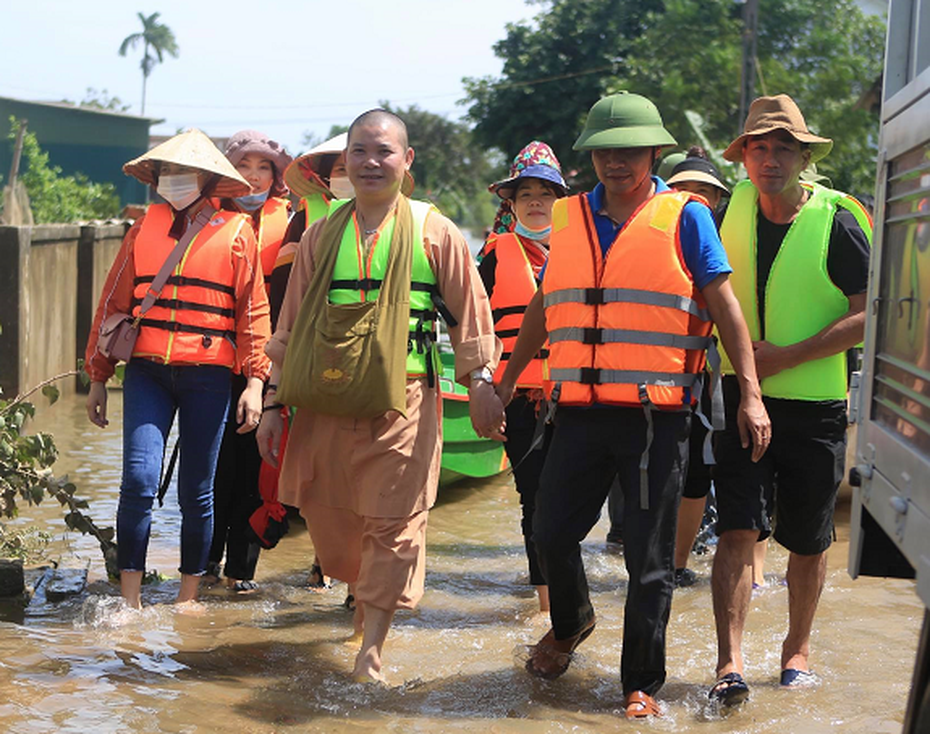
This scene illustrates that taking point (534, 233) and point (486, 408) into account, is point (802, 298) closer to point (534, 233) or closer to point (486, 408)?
point (486, 408)

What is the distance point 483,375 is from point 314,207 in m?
2.02

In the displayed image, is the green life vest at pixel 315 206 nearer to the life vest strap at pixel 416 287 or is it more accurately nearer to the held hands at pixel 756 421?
the life vest strap at pixel 416 287

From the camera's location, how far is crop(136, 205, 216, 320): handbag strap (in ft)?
19.9

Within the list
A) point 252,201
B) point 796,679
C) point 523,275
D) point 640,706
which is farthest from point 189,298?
point 796,679

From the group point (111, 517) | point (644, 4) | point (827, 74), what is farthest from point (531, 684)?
point (644, 4)

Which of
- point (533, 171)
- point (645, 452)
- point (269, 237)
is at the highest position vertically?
point (533, 171)

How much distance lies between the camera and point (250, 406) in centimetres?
620

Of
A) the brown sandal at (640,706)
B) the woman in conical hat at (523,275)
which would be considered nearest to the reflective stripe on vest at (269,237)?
the woman in conical hat at (523,275)

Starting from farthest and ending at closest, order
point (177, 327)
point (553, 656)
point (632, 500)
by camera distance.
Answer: point (177, 327) → point (553, 656) → point (632, 500)

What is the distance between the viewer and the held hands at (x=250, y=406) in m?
6.20

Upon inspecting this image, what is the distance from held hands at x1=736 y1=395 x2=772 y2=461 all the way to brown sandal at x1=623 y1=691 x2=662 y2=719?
99 centimetres

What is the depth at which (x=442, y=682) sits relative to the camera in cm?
542

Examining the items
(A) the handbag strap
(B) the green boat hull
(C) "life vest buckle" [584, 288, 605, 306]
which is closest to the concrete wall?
(B) the green boat hull

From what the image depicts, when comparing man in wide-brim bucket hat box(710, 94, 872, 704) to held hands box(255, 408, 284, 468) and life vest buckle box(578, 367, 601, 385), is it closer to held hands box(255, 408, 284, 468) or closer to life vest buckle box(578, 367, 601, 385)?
life vest buckle box(578, 367, 601, 385)
